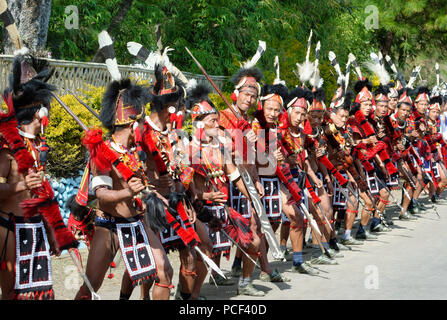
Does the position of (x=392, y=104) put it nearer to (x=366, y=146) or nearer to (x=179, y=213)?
(x=366, y=146)

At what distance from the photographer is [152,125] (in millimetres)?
6098

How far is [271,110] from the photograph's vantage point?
800cm

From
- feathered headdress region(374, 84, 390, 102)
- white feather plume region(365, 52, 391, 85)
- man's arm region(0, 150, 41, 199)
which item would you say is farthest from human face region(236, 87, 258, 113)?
white feather plume region(365, 52, 391, 85)

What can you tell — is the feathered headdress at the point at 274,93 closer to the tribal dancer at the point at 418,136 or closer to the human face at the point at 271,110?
the human face at the point at 271,110

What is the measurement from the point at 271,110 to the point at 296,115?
0.66 metres

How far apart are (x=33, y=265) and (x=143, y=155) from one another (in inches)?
46.3

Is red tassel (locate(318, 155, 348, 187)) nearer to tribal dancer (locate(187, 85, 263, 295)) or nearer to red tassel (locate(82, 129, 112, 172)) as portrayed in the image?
tribal dancer (locate(187, 85, 263, 295))

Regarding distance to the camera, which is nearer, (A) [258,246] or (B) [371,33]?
(A) [258,246]

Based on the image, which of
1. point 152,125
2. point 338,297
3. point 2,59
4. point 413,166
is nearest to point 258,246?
point 338,297

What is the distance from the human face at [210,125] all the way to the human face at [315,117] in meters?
2.47

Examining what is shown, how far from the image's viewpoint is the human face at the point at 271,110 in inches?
314

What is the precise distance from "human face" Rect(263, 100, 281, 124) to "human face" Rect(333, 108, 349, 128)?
246 cm

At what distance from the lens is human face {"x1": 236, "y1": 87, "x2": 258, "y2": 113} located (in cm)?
771
